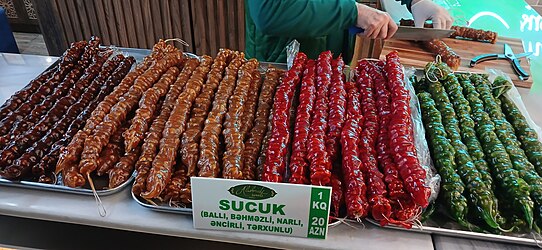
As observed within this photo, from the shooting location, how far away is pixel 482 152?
1.77 m

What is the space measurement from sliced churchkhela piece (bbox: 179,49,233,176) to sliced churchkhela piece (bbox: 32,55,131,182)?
0.51m

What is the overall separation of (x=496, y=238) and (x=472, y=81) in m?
1.09

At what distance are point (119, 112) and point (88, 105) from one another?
10.8 inches

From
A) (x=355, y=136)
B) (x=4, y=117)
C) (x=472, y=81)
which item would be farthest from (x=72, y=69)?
(x=472, y=81)

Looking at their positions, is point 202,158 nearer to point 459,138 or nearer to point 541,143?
point 459,138

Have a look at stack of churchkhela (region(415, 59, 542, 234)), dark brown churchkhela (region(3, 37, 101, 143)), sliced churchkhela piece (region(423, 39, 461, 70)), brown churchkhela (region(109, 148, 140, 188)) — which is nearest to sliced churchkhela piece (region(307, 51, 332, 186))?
stack of churchkhela (region(415, 59, 542, 234))

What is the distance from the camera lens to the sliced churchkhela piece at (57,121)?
67.6 inches

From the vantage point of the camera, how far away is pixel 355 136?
178 cm

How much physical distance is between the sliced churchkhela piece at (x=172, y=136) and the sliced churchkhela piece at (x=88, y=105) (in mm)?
424

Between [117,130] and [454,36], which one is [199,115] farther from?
[454,36]

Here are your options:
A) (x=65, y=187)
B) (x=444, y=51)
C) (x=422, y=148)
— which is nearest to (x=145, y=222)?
(x=65, y=187)

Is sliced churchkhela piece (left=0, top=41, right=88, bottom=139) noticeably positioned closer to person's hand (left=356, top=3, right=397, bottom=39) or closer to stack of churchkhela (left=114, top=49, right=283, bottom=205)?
stack of churchkhela (left=114, top=49, right=283, bottom=205)

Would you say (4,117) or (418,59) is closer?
(4,117)

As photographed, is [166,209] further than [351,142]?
No
